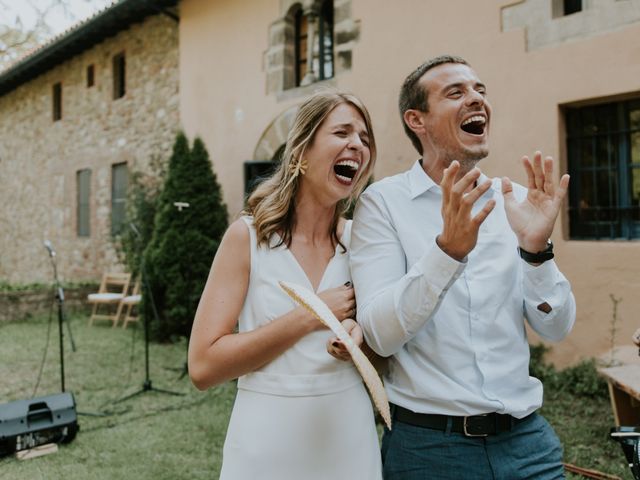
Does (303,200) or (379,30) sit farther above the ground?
(379,30)

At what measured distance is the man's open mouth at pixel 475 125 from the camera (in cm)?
156

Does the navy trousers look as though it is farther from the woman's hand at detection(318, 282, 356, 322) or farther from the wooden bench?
the wooden bench

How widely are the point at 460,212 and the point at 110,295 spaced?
9541 millimetres

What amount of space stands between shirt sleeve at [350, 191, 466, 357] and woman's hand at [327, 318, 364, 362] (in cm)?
2

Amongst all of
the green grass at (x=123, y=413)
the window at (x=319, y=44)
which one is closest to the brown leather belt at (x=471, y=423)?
the green grass at (x=123, y=413)

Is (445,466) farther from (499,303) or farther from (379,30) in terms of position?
(379,30)

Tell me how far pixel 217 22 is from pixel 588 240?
6.67m

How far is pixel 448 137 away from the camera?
5.21ft

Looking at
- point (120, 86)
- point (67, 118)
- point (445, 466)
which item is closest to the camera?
point (445, 466)

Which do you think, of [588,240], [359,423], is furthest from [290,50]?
[359,423]

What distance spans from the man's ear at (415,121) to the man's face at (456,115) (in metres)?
0.03

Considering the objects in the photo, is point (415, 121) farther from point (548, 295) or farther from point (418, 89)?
point (548, 295)

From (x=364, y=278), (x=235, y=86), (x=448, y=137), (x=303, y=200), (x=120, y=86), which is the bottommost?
(x=364, y=278)

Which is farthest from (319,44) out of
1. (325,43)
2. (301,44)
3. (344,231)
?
(344,231)
